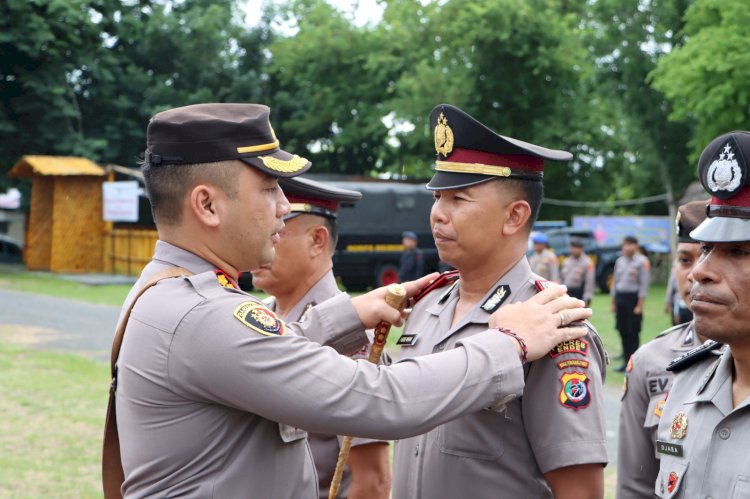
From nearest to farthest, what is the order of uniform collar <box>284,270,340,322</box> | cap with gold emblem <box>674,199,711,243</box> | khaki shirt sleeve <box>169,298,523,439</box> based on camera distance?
1. khaki shirt sleeve <box>169,298,523,439</box>
2. uniform collar <box>284,270,340,322</box>
3. cap with gold emblem <box>674,199,711,243</box>

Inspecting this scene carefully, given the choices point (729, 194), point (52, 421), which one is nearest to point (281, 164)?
point (729, 194)

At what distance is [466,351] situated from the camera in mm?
2270

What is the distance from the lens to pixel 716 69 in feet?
64.4

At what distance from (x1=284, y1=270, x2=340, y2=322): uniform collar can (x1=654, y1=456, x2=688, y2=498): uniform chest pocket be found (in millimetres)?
1631

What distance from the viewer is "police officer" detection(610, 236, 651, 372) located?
12.5 metres

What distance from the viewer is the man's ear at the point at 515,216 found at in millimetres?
2881

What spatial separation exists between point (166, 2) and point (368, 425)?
32.0 m

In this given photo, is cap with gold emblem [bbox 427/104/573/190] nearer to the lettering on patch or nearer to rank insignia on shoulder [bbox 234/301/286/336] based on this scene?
the lettering on patch

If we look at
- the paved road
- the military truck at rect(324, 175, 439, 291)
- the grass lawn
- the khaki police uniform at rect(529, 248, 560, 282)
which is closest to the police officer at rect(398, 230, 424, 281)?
the khaki police uniform at rect(529, 248, 560, 282)

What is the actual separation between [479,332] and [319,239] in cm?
129

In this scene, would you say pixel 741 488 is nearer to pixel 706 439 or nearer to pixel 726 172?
pixel 706 439

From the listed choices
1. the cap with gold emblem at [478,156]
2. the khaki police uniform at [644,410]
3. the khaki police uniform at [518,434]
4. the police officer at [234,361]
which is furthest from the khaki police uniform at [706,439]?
the cap with gold emblem at [478,156]

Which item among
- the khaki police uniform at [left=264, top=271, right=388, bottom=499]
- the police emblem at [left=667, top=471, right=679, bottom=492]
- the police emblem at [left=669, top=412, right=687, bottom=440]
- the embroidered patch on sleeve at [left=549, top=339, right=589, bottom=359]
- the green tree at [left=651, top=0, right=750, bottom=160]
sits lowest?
the khaki police uniform at [left=264, top=271, right=388, bottom=499]

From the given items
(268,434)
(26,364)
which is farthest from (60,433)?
(268,434)
